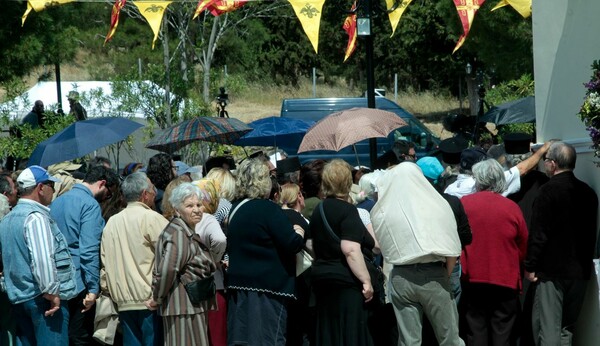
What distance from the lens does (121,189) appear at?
359 inches

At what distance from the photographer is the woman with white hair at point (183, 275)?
8.12 meters

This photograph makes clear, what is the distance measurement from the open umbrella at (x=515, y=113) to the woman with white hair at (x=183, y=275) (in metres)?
8.39

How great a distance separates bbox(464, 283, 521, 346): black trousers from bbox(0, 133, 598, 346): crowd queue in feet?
0.04

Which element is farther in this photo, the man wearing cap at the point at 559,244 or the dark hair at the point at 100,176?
the dark hair at the point at 100,176

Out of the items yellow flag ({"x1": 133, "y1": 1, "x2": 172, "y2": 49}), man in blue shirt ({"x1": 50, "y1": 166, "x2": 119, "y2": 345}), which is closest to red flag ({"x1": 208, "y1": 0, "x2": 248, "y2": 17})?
yellow flag ({"x1": 133, "y1": 1, "x2": 172, "y2": 49})

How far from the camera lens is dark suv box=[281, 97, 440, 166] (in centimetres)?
2078

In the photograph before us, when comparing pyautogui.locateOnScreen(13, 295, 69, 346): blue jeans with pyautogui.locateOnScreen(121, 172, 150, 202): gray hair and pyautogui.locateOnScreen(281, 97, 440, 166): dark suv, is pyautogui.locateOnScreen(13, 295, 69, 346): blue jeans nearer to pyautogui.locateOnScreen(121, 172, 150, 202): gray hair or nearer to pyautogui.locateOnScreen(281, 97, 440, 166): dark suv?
pyautogui.locateOnScreen(121, 172, 150, 202): gray hair

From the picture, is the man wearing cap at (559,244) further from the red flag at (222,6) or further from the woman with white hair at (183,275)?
the red flag at (222,6)

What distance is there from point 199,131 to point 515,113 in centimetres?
549

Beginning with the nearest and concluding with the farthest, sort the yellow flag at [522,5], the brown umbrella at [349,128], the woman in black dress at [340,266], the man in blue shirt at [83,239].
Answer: the woman in black dress at [340,266] → the man in blue shirt at [83,239] → the brown umbrella at [349,128] → the yellow flag at [522,5]

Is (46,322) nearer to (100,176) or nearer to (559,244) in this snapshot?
(100,176)

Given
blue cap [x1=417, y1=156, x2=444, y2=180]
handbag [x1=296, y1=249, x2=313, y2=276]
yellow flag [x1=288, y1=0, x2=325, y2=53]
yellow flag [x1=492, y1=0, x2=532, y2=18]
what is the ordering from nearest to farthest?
handbag [x1=296, y1=249, x2=313, y2=276] < blue cap [x1=417, y1=156, x2=444, y2=180] < yellow flag [x1=288, y1=0, x2=325, y2=53] < yellow flag [x1=492, y1=0, x2=532, y2=18]

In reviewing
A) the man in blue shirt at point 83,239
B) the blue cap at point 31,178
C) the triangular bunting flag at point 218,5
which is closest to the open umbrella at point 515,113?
the triangular bunting flag at point 218,5

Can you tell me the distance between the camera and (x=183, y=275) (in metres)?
8.20
